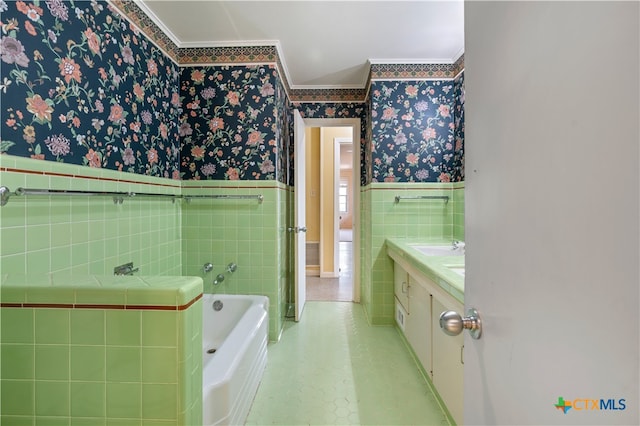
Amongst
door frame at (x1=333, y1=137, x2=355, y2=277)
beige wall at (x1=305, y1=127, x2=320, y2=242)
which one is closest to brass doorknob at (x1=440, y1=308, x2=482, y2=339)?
door frame at (x1=333, y1=137, x2=355, y2=277)

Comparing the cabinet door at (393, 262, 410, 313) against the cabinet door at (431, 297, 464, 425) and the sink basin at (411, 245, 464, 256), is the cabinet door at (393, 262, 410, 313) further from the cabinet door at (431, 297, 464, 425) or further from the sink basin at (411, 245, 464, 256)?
the cabinet door at (431, 297, 464, 425)

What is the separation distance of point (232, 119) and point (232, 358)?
175 centimetres

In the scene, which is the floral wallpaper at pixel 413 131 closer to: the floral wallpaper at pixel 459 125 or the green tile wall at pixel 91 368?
the floral wallpaper at pixel 459 125

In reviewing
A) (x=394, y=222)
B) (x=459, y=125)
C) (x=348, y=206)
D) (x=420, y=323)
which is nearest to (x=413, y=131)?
(x=459, y=125)

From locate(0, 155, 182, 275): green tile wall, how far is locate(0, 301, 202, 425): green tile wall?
20.1 inches

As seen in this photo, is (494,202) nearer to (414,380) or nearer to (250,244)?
(414,380)

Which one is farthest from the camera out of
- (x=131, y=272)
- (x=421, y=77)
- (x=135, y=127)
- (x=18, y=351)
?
(x=421, y=77)

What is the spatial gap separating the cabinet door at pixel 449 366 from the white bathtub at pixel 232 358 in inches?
42.3

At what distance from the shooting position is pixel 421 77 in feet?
8.48

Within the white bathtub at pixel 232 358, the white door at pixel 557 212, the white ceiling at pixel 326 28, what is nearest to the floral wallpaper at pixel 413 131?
the white ceiling at pixel 326 28

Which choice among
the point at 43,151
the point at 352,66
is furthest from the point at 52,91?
the point at 352,66

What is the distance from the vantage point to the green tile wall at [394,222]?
8.55 feet

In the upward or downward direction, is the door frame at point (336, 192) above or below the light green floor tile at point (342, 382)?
above

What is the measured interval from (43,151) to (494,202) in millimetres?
1634
